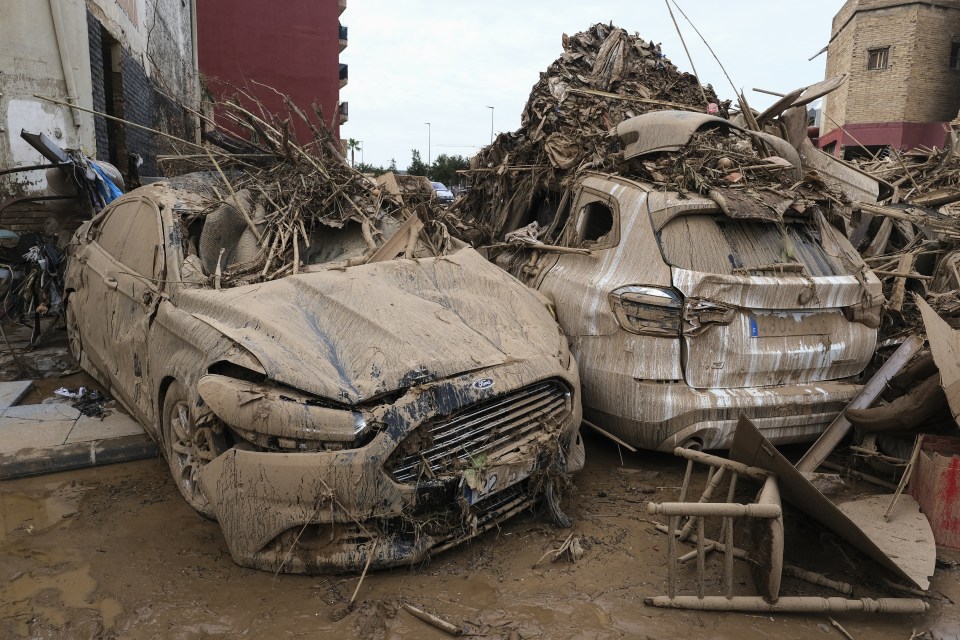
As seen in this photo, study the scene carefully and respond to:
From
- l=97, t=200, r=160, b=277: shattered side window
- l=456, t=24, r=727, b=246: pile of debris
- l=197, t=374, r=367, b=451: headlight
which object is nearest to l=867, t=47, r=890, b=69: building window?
l=456, t=24, r=727, b=246: pile of debris

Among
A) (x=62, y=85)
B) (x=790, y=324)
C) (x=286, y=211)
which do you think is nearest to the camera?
(x=790, y=324)

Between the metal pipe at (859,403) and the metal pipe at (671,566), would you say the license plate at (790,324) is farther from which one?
the metal pipe at (671,566)

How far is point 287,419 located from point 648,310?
2.03 meters

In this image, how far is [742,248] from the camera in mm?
4027

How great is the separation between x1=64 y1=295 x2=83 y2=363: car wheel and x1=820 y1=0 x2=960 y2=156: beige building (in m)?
26.7

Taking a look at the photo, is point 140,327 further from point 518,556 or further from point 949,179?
point 949,179

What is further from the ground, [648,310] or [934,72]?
[934,72]

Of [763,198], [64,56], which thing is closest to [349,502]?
[763,198]

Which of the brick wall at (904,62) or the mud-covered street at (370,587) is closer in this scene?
the mud-covered street at (370,587)

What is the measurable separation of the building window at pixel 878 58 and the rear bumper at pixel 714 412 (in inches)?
1087

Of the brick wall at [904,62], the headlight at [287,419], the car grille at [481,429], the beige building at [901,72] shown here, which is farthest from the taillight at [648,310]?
the brick wall at [904,62]

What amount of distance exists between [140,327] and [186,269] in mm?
429

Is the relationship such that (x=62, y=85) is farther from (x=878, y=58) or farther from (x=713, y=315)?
(x=878, y=58)

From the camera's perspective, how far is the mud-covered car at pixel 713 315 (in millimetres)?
3709
